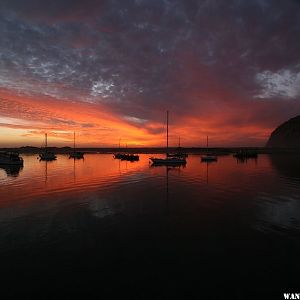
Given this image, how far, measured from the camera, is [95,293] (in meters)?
8.95

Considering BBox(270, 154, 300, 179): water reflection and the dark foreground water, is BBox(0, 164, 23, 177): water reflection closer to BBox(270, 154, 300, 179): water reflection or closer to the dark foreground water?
the dark foreground water

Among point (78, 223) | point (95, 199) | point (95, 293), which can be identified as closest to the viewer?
point (95, 293)

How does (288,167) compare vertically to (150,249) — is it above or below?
above

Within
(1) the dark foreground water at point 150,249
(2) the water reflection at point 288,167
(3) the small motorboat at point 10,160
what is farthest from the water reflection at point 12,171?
(2) the water reflection at point 288,167

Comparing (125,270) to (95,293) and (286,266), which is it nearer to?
(95,293)

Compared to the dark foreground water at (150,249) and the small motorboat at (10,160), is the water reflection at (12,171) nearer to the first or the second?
the small motorboat at (10,160)

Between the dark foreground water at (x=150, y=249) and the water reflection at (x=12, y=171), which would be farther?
the water reflection at (x=12, y=171)

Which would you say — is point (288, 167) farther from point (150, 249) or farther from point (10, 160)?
point (10, 160)

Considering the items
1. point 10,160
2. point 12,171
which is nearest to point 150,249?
point 12,171

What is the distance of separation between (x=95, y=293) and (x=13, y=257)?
540 centimetres

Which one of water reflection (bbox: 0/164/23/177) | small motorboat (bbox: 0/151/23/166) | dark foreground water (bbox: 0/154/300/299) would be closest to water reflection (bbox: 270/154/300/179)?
dark foreground water (bbox: 0/154/300/299)

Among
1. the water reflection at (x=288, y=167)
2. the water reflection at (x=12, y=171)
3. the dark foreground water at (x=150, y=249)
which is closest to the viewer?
the dark foreground water at (x=150, y=249)

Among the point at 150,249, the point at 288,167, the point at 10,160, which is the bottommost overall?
the point at 150,249

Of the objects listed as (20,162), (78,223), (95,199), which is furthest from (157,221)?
(20,162)
